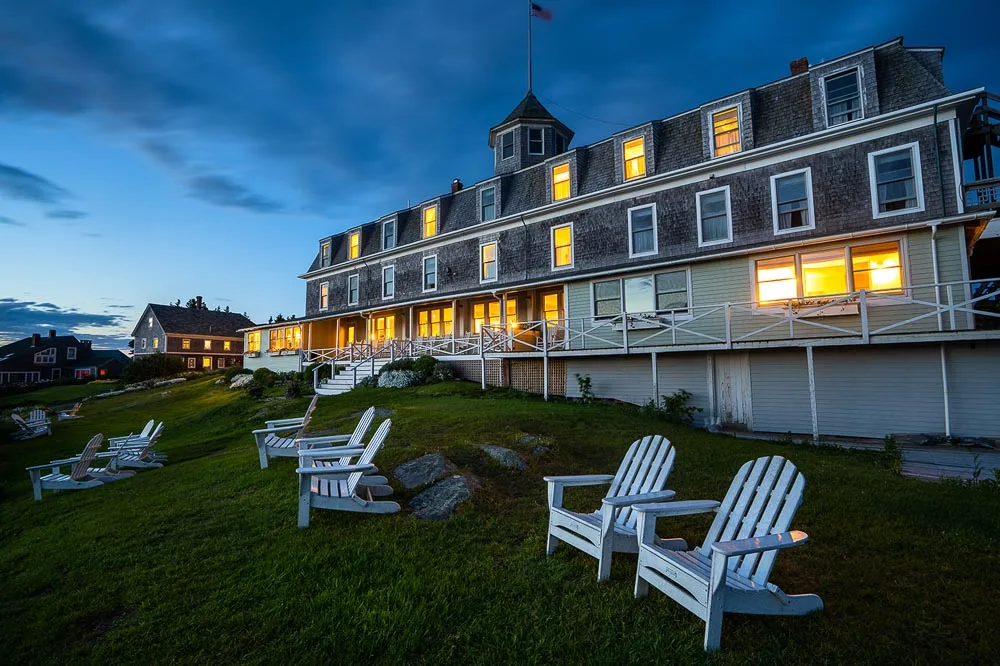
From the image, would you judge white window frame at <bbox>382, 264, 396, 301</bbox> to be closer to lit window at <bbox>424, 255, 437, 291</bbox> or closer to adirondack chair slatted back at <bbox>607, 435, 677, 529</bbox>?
lit window at <bbox>424, 255, 437, 291</bbox>

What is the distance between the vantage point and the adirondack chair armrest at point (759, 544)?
2.69 meters

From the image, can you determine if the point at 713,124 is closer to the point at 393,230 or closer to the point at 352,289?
the point at 393,230

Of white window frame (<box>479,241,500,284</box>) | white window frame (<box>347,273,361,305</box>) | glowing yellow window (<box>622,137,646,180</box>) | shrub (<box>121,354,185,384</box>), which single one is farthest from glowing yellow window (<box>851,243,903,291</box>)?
shrub (<box>121,354,185,384</box>)

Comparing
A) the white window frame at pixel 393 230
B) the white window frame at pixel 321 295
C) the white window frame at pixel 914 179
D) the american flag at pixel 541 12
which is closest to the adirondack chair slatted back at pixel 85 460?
the white window frame at pixel 393 230

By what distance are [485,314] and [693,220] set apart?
34.3 feet

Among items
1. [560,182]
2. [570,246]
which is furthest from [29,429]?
[560,182]

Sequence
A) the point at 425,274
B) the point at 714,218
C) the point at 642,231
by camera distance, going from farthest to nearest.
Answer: the point at 425,274
the point at 642,231
the point at 714,218

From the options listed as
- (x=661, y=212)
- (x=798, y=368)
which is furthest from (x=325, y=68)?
(x=798, y=368)

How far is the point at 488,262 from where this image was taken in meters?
21.6

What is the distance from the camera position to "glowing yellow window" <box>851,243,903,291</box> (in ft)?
40.4

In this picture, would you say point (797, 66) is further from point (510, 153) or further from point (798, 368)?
point (510, 153)

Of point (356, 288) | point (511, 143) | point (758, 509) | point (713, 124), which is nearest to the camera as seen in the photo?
point (758, 509)

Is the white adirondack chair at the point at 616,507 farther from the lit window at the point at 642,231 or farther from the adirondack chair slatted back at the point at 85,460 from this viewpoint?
the lit window at the point at 642,231

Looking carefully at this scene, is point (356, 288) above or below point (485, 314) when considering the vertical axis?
above
